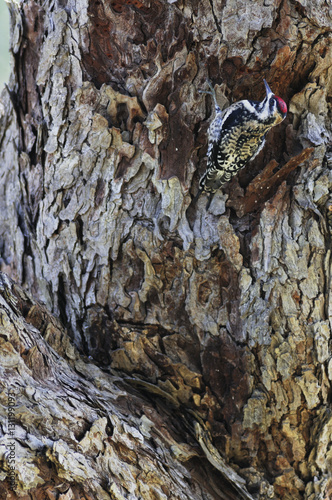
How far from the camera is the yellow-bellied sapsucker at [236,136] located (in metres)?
1.78

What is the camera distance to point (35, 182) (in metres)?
2.16

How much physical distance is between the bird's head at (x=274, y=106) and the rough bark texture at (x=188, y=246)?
9cm

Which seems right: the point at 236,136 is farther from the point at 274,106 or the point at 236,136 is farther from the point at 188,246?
the point at 188,246

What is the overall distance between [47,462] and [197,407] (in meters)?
0.65

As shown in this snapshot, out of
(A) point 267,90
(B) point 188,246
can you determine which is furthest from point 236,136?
(B) point 188,246

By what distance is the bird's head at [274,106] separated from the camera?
1743 mm

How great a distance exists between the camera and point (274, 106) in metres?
1.76

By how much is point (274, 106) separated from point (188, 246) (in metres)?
0.61

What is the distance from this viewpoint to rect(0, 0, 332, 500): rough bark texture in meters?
1.75

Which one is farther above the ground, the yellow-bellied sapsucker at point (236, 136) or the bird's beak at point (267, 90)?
the bird's beak at point (267, 90)

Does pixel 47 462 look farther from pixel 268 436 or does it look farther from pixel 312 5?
pixel 312 5

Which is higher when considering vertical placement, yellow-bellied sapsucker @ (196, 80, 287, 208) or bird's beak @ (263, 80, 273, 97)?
bird's beak @ (263, 80, 273, 97)

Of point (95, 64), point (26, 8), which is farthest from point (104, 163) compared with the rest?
point (26, 8)

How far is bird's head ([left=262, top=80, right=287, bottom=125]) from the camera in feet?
5.72
